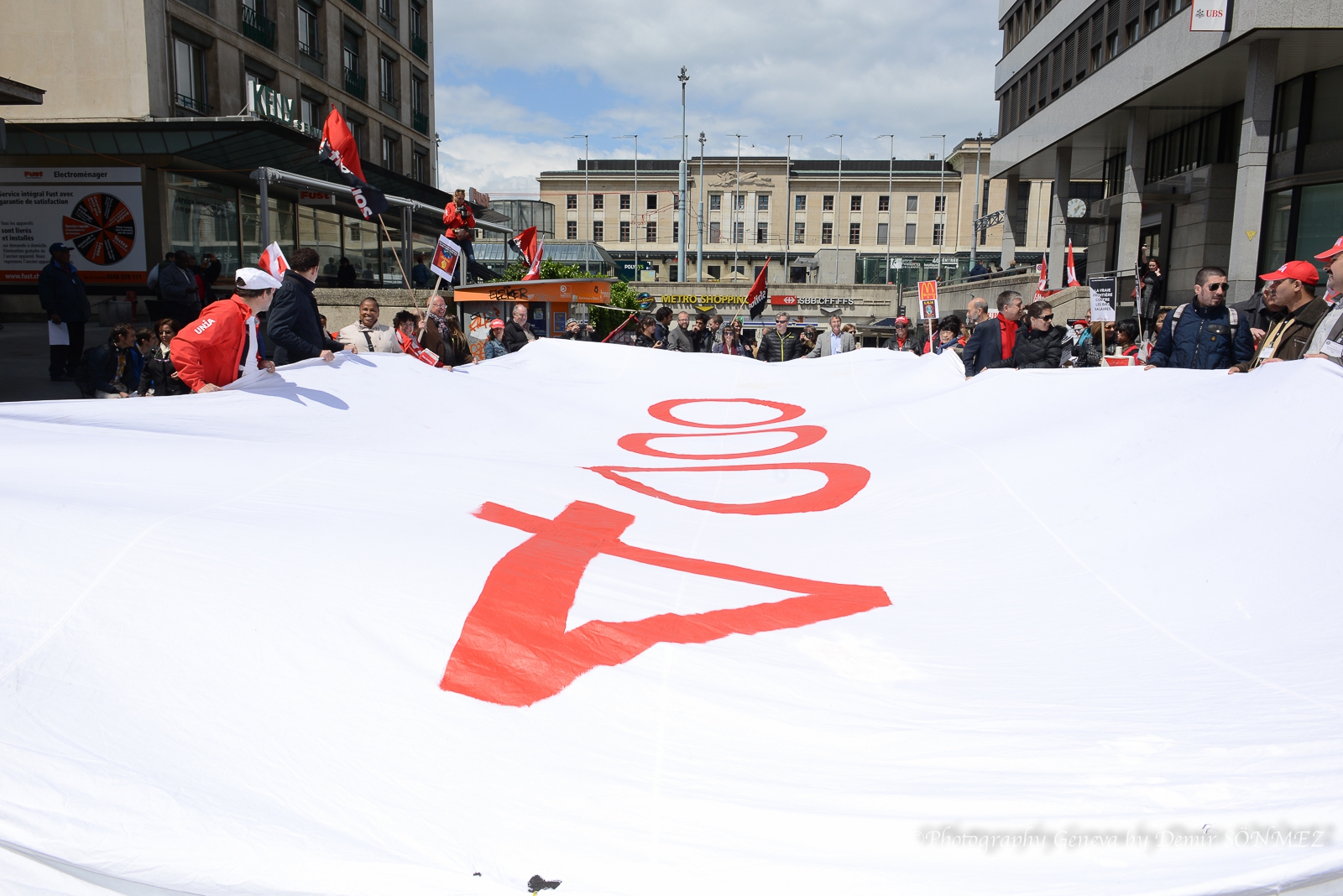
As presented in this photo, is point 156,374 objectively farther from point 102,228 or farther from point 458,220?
point 102,228

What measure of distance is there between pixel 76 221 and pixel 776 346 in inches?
579

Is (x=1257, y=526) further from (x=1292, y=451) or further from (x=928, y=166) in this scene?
(x=928, y=166)

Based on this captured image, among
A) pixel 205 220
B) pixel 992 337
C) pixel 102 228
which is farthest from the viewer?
pixel 205 220

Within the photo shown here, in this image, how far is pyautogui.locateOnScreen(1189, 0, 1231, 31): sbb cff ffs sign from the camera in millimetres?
17453

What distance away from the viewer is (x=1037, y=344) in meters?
7.85

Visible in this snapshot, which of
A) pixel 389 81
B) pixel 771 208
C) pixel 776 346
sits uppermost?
pixel 771 208

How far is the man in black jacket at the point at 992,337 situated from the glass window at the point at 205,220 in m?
16.5

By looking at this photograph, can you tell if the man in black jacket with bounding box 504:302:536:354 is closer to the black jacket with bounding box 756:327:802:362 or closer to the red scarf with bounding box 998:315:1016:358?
the black jacket with bounding box 756:327:802:362

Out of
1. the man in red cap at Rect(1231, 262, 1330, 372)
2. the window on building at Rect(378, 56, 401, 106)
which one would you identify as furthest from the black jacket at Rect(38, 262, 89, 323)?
the window on building at Rect(378, 56, 401, 106)

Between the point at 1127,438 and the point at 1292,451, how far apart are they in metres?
0.70

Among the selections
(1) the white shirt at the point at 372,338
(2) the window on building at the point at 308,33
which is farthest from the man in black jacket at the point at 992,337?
(2) the window on building at the point at 308,33

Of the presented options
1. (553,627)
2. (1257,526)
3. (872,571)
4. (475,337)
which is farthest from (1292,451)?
(475,337)

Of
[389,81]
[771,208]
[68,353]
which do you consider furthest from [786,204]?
[68,353]

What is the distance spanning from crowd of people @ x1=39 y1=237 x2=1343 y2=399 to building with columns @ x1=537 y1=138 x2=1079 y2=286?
233ft
